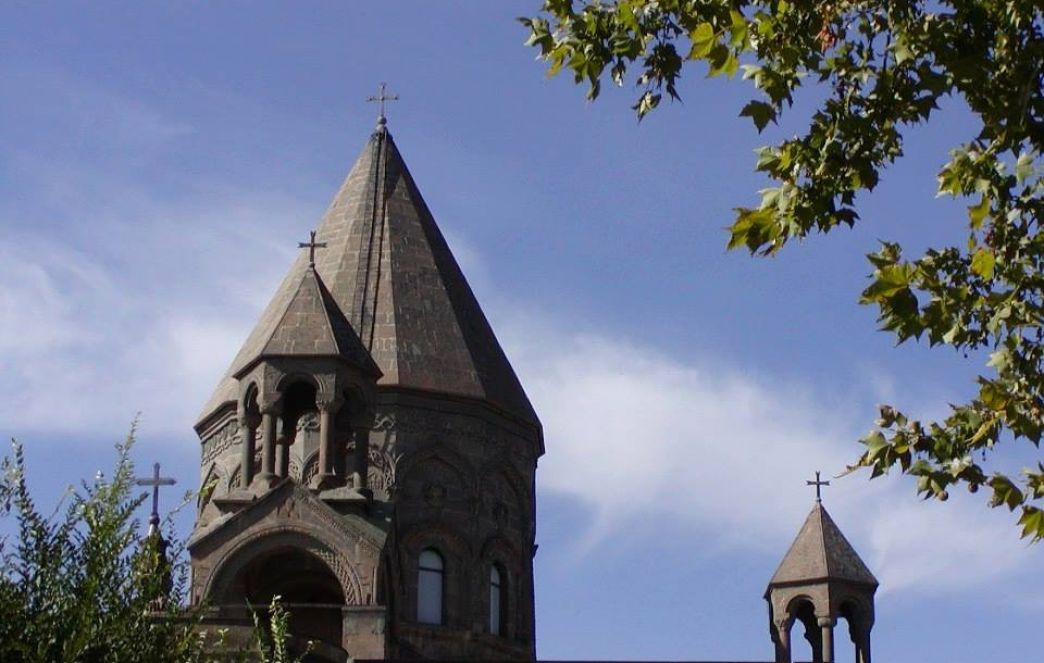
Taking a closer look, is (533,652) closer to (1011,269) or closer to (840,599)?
(840,599)

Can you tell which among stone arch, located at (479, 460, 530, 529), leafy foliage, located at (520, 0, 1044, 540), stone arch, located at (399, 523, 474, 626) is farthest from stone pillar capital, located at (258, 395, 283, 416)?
leafy foliage, located at (520, 0, 1044, 540)

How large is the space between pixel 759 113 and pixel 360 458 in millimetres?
17377

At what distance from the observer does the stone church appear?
3114 centimetres

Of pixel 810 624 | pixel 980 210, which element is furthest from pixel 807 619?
pixel 980 210

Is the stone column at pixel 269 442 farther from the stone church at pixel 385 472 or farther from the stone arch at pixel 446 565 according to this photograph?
the stone arch at pixel 446 565

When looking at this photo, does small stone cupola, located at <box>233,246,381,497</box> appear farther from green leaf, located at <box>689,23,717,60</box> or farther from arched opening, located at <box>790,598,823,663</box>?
green leaf, located at <box>689,23,717,60</box>

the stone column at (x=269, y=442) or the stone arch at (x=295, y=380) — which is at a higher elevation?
the stone arch at (x=295, y=380)

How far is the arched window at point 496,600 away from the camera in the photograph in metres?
37.0

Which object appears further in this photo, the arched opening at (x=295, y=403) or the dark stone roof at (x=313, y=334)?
the arched opening at (x=295, y=403)

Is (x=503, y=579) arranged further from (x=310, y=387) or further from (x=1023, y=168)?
(x=1023, y=168)

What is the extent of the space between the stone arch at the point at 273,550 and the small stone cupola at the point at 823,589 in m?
8.15

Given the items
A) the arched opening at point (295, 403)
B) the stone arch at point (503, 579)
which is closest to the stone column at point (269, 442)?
the arched opening at point (295, 403)

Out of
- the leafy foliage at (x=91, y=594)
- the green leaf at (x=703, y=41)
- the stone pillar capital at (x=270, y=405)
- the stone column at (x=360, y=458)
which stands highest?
the stone pillar capital at (x=270, y=405)

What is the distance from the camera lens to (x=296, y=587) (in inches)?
1305
